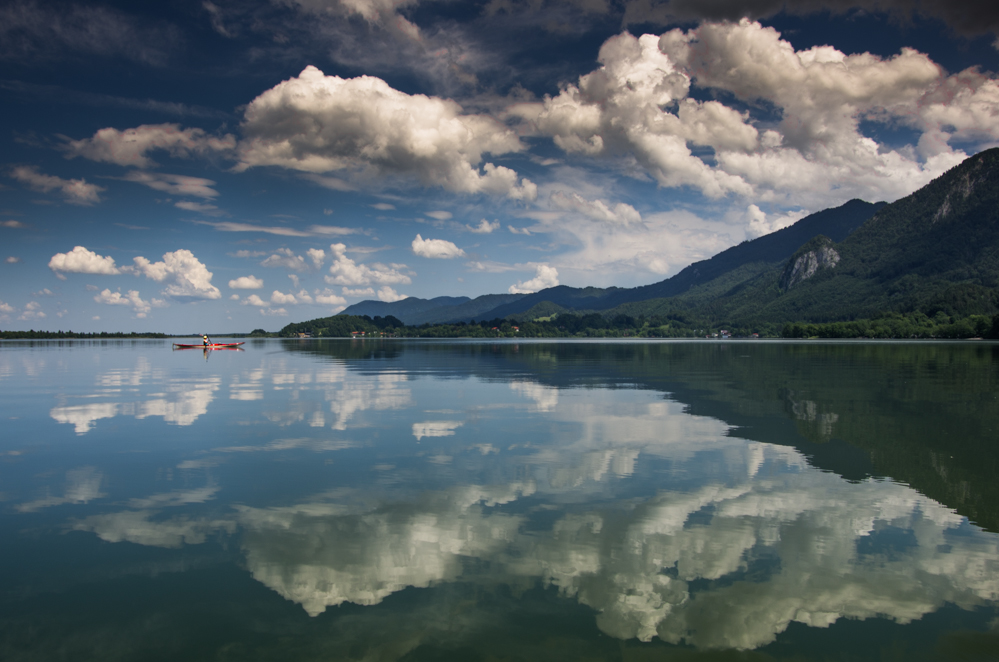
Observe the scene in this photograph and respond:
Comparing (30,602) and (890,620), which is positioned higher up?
(30,602)

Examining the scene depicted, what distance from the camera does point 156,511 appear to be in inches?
548

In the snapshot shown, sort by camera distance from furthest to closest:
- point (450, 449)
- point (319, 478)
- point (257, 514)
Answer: point (450, 449), point (319, 478), point (257, 514)

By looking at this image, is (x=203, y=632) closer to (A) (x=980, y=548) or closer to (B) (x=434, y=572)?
(B) (x=434, y=572)

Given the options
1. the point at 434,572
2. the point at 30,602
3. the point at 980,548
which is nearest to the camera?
the point at 30,602

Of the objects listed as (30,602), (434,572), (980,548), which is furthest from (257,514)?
(980,548)

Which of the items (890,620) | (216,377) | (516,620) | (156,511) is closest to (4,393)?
(216,377)

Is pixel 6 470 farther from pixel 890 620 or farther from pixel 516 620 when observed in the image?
pixel 890 620

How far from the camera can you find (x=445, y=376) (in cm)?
5300

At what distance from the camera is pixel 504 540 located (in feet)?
38.4

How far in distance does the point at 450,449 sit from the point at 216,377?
4100 centimetres

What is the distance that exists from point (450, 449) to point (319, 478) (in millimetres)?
5251

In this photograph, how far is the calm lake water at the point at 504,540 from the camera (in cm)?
830

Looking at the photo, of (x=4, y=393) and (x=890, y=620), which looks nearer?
(x=890, y=620)

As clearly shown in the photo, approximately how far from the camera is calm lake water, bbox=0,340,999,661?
27.2 feet
